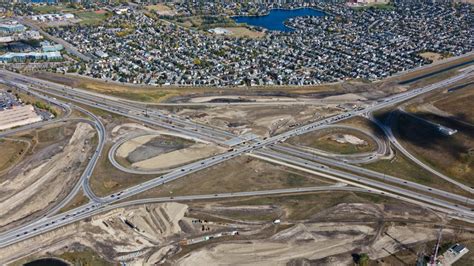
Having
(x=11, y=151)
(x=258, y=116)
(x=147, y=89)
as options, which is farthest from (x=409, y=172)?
(x=11, y=151)

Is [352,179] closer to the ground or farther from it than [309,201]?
farther from it

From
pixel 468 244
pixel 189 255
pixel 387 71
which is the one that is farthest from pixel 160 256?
pixel 387 71

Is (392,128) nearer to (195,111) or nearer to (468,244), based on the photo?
(468,244)

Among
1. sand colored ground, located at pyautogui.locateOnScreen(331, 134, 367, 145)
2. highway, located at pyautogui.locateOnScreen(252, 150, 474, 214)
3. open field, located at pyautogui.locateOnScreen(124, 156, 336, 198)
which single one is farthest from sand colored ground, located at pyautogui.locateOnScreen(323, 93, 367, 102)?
open field, located at pyautogui.locateOnScreen(124, 156, 336, 198)

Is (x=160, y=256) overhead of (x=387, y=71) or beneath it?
beneath

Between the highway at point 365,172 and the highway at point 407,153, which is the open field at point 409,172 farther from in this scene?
the highway at point 365,172

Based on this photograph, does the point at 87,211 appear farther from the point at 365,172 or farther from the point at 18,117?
the point at 365,172
